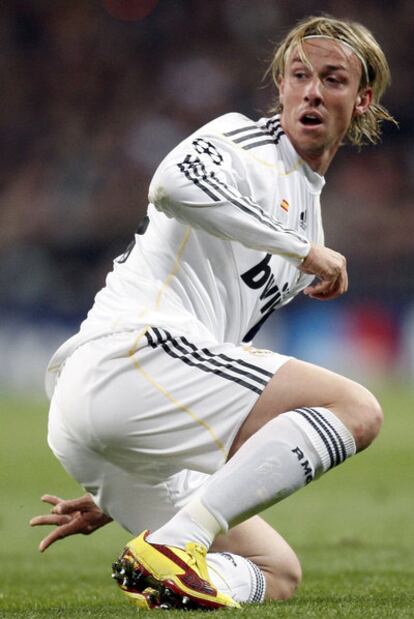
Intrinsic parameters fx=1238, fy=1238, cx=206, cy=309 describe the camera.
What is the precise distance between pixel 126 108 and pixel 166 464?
16.8 metres

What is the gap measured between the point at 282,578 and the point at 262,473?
28.2 inches

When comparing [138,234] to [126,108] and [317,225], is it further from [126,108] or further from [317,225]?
[126,108]

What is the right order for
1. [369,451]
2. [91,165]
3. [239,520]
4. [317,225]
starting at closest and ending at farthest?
[239,520] → [317,225] → [369,451] → [91,165]

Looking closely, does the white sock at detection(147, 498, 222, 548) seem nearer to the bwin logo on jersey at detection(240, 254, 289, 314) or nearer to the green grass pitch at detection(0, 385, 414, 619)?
the green grass pitch at detection(0, 385, 414, 619)

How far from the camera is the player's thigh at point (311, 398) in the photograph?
3.51m

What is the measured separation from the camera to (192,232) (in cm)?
382

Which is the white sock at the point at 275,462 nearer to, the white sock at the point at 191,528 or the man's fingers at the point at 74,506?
the white sock at the point at 191,528

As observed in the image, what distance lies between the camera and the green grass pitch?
378cm

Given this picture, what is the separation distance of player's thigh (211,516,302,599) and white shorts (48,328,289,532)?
56cm

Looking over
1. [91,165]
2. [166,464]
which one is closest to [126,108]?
[91,165]

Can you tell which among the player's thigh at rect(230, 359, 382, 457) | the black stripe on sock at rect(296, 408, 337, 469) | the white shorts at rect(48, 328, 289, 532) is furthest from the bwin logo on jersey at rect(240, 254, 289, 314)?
the black stripe on sock at rect(296, 408, 337, 469)

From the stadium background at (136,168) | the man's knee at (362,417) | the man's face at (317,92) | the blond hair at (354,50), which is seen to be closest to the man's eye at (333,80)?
the man's face at (317,92)

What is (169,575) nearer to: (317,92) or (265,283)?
(265,283)

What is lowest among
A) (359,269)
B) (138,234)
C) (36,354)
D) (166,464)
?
(36,354)
